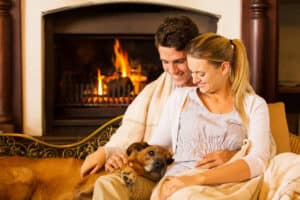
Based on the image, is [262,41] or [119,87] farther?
[119,87]

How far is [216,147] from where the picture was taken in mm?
1921

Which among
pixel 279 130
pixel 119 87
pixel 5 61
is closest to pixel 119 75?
pixel 119 87

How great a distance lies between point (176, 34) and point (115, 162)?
491 mm

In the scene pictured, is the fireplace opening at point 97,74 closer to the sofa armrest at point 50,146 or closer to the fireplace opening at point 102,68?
the fireplace opening at point 102,68

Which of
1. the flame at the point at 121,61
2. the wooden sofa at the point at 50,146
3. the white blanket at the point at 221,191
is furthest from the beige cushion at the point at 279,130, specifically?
the flame at the point at 121,61

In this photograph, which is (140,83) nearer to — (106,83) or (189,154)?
(106,83)

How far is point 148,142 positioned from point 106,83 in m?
1.23

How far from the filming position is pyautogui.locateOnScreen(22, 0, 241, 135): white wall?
291cm

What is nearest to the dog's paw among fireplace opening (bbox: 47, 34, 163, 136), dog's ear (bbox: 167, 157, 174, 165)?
dog's ear (bbox: 167, 157, 174, 165)

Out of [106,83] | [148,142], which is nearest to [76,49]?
[106,83]

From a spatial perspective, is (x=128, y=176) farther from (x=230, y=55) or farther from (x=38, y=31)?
(x=38, y=31)

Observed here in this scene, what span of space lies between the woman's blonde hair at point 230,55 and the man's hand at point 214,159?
13 centimetres

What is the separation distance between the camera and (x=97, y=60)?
11.1ft

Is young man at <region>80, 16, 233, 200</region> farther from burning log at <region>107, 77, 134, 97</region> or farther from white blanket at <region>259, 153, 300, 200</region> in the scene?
burning log at <region>107, 77, 134, 97</region>
